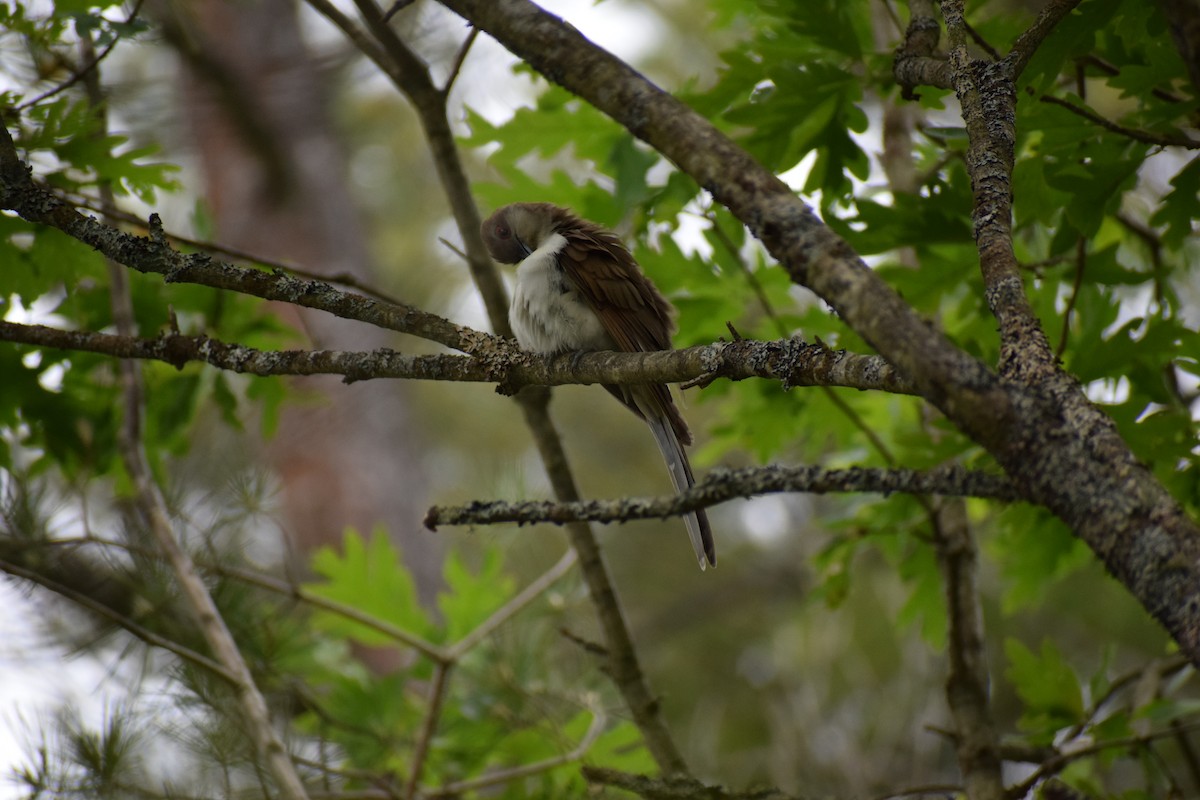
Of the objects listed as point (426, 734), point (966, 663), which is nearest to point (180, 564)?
point (426, 734)

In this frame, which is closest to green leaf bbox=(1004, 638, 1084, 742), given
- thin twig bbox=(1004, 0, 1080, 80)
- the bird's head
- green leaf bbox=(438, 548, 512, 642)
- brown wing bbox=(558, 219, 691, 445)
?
brown wing bbox=(558, 219, 691, 445)

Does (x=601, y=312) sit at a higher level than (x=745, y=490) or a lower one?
higher

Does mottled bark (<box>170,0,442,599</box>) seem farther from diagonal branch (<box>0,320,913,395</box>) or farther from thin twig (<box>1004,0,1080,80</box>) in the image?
thin twig (<box>1004,0,1080,80</box>)

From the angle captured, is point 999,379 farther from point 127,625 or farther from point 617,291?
point 127,625

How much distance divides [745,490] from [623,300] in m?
1.63

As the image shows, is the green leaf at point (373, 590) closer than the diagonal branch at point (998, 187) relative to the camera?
No

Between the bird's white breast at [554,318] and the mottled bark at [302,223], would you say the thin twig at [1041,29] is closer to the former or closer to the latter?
the bird's white breast at [554,318]

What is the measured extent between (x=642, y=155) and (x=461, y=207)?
63 centimetres

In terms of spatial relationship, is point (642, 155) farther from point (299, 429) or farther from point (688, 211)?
point (299, 429)

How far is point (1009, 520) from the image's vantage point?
308cm

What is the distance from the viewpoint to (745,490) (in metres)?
1.67

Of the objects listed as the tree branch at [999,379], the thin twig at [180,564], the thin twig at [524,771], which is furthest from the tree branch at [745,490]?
the thin twig at [524,771]

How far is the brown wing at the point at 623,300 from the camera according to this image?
126 inches

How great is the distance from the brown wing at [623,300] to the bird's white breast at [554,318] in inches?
1.5
